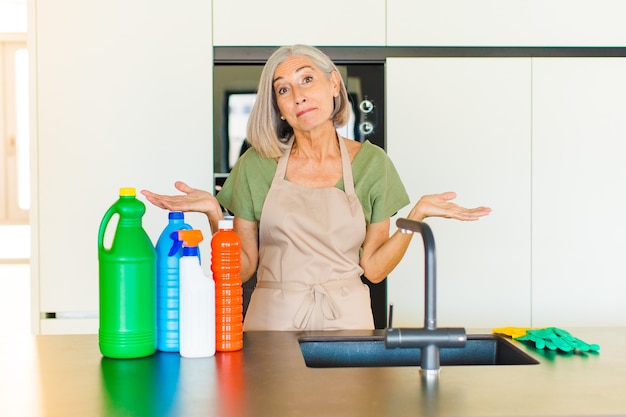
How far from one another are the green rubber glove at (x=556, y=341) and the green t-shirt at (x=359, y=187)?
1.93 ft

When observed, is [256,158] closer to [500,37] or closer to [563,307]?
[500,37]

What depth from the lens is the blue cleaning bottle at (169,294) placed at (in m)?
1.47

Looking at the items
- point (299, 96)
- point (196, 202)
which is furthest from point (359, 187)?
point (196, 202)

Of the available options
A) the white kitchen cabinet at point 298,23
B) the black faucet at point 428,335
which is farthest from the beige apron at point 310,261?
the white kitchen cabinet at point 298,23

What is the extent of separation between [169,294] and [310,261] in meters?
0.59

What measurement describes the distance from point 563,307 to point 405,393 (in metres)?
1.73

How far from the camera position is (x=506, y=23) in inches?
107

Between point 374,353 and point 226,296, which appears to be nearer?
point 226,296

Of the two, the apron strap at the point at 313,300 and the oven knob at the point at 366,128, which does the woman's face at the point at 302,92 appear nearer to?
the apron strap at the point at 313,300

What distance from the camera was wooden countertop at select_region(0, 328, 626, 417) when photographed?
3.72 ft

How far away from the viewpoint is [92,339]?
164 centimetres

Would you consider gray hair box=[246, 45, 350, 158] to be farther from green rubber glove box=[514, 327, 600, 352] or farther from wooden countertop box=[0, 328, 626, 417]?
green rubber glove box=[514, 327, 600, 352]

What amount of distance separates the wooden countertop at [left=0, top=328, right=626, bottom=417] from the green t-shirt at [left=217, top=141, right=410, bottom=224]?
623 mm

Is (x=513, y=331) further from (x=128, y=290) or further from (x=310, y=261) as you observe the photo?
(x=128, y=290)
